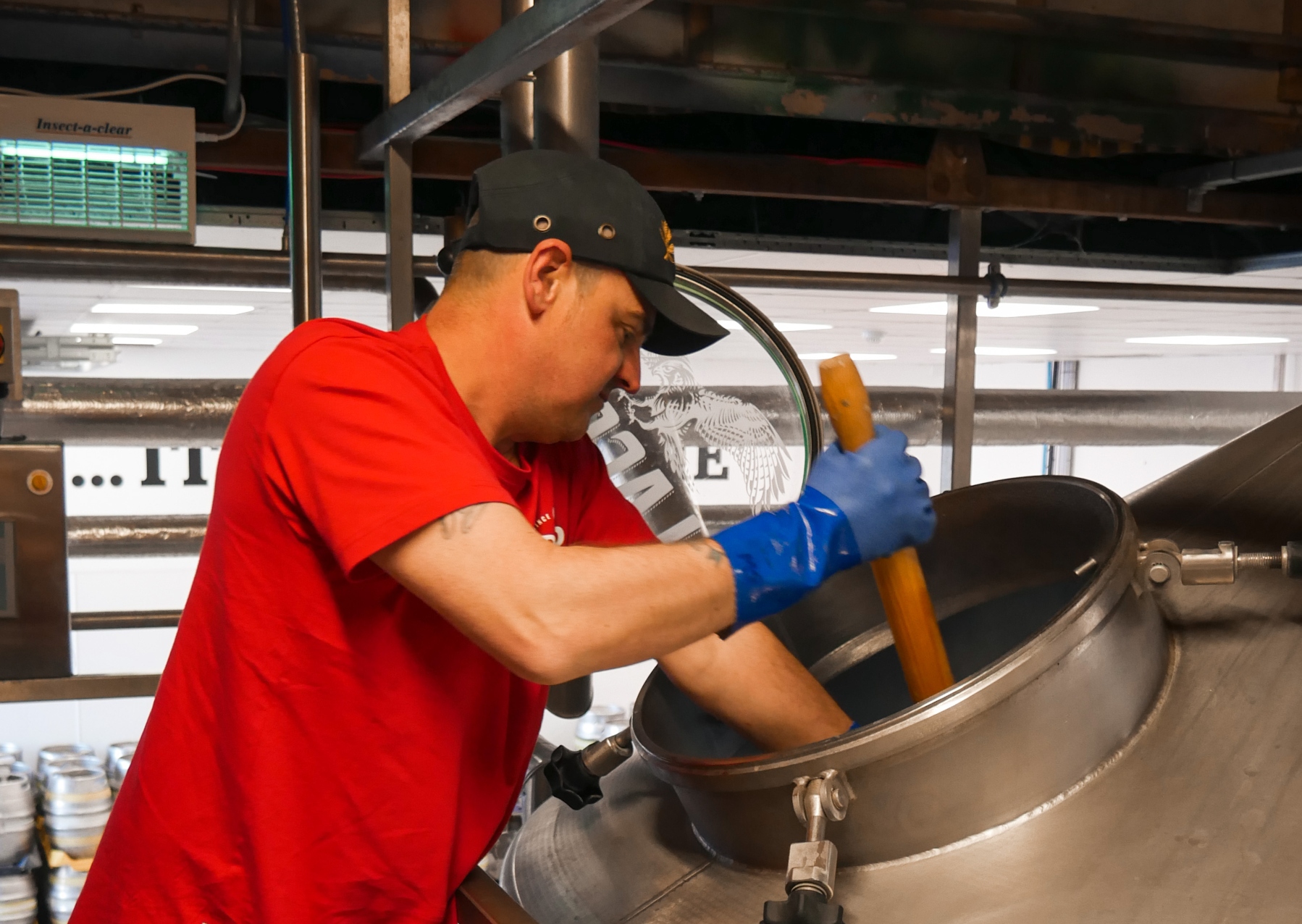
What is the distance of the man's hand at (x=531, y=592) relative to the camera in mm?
817

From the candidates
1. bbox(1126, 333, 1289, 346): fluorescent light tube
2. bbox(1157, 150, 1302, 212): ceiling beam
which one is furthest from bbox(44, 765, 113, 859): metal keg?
bbox(1126, 333, 1289, 346): fluorescent light tube

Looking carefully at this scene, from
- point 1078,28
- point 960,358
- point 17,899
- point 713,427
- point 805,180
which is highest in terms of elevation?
point 1078,28

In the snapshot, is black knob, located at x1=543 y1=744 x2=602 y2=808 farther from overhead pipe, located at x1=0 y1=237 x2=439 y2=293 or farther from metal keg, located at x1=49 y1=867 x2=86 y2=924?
metal keg, located at x1=49 y1=867 x2=86 y2=924

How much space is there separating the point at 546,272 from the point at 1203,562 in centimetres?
62

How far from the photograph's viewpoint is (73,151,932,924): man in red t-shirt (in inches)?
34.2

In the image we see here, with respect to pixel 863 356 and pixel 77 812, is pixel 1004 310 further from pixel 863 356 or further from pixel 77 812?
pixel 77 812

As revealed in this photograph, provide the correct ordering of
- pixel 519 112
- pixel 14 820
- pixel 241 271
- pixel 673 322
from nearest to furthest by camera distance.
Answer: pixel 673 322 → pixel 519 112 → pixel 241 271 → pixel 14 820

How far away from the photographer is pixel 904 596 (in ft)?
3.39

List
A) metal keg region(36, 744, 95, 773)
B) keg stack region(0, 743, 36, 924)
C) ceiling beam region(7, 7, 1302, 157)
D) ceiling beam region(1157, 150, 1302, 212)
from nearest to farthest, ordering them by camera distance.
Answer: ceiling beam region(7, 7, 1302, 157) < ceiling beam region(1157, 150, 1302, 212) < keg stack region(0, 743, 36, 924) < metal keg region(36, 744, 95, 773)

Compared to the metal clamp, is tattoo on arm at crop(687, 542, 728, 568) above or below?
above

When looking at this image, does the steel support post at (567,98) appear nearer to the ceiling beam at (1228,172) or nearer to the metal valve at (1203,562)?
the metal valve at (1203,562)

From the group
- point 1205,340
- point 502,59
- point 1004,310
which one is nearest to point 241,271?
point 502,59

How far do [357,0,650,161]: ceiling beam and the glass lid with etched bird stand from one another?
40 cm

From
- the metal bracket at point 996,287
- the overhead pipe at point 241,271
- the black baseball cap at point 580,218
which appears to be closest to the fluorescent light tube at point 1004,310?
the metal bracket at point 996,287
